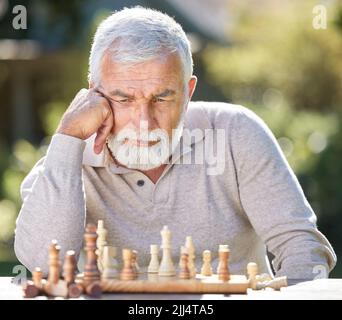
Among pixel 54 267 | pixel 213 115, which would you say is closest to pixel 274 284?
pixel 54 267

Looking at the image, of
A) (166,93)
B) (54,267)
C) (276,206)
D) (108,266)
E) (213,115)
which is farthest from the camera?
(213,115)

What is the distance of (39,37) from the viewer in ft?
59.9

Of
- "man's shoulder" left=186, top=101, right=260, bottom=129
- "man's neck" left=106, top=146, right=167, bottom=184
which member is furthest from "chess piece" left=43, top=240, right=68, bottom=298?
"man's shoulder" left=186, top=101, right=260, bottom=129

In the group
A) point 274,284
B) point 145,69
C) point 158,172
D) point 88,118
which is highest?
point 145,69

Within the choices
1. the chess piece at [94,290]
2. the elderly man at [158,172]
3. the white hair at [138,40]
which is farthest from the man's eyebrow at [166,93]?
the chess piece at [94,290]

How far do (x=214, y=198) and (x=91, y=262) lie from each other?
3.30ft

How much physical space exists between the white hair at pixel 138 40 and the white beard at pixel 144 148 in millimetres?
229

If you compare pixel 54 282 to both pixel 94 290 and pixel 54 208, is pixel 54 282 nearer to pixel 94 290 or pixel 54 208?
pixel 94 290

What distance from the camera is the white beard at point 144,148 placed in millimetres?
3834

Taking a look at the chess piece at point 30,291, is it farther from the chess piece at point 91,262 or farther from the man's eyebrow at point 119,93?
the man's eyebrow at point 119,93

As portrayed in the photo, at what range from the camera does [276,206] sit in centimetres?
397
